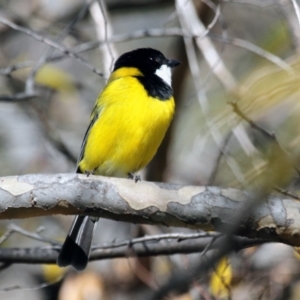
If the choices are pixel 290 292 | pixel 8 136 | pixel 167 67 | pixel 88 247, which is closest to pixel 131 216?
pixel 88 247

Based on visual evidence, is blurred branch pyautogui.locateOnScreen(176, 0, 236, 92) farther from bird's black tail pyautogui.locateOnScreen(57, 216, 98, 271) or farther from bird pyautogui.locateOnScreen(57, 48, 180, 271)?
bird's black tail pyautogui.locateOnScreen(57, 216, 98, 271)

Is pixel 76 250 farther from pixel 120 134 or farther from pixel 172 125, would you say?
pixel 172 125

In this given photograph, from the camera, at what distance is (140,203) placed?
277 centimetres

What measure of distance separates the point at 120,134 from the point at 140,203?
0.94 meters

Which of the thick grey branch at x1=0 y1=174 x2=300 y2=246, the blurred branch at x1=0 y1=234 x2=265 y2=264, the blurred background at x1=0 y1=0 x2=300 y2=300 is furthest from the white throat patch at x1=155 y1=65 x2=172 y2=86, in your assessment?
the thick grey branch at x1=0 y1=174 x2=300 y2=246

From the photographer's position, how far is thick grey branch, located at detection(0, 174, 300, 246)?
106 inches

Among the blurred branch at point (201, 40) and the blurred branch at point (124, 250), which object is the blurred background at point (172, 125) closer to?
the blurred branch at point (201, 40)

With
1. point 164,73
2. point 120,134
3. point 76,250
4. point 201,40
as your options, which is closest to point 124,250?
point 76,250

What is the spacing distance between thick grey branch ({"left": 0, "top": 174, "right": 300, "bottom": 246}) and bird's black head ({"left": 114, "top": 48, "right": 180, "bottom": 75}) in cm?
164

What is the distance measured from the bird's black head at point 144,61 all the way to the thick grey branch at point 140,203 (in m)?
1.64

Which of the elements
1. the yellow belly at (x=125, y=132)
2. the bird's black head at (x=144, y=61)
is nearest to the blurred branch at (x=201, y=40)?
the bird's black head at (x=144, y=61)

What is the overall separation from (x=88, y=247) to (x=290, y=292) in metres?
1.25

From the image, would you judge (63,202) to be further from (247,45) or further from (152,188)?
(247,45)

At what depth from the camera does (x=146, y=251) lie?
361 centimetres
